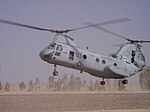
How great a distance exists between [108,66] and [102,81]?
2.30m

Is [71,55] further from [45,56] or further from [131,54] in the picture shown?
[131,54]

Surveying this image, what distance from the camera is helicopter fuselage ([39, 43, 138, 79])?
32.6 metres

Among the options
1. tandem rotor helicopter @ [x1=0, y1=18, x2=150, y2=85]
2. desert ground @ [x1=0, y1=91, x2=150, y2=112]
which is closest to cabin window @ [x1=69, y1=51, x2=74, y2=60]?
tandem rotor helicopter @ [x1=0, y1=18, x2=150, y2=85]

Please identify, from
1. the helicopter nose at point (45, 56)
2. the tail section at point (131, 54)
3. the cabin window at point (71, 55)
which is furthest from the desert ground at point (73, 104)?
the helicopter nose at point (45, 56)

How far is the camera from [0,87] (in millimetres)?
89312

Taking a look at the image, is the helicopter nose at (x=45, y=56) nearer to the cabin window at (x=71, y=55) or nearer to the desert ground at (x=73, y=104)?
the cabin window at (x=71, y=55)

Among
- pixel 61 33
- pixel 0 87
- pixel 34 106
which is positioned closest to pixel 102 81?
pixel 61 33

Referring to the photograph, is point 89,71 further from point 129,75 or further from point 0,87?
point 0,87

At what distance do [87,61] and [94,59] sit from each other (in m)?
1.05

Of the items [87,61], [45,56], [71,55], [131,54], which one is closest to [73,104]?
[131,54]

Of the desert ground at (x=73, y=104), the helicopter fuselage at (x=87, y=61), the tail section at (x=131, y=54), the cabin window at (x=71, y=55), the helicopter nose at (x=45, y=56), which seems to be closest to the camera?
the helicopter nose at (x=45, y=56)

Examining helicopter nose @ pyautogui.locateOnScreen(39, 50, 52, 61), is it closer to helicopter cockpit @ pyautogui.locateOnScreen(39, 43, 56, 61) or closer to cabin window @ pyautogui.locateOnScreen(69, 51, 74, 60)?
helicopter cockpit @ pyautogui.locateOnScreen(39, 43, 56, 61)

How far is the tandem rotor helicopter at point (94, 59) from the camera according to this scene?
32688 mm

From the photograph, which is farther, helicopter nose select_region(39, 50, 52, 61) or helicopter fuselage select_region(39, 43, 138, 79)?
helicopter fuselage select_region(39, 43, 138, 79)
